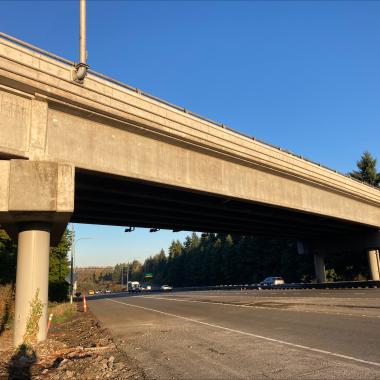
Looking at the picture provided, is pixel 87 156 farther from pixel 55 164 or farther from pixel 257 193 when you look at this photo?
pixel 257 193

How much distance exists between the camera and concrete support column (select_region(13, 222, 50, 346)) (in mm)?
12977

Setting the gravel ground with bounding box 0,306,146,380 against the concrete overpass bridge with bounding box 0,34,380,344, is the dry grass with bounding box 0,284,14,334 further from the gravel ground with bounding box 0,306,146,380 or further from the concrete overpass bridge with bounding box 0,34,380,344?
the gravel ground with bounding box 0,306,146,380

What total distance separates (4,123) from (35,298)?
5.85 meters

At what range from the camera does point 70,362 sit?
9.39 meters

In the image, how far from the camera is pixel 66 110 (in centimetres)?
1575

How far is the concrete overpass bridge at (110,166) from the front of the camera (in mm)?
13523

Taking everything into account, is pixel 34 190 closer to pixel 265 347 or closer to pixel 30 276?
pixel 30 276

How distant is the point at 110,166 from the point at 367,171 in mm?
63437

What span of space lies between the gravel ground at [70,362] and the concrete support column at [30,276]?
86cm

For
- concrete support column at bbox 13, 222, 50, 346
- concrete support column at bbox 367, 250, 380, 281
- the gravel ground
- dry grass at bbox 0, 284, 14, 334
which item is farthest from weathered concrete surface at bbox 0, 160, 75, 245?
concrete support column at bbox 367, 250, 380, 281

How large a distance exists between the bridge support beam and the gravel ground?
1090 mm

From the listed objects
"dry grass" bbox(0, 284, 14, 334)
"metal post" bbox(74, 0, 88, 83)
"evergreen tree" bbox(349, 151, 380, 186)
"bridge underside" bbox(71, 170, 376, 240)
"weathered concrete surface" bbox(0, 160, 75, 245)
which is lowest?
"dry grass" bbox(0, 284, 14, 334)

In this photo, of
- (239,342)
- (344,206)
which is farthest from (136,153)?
(344,206)

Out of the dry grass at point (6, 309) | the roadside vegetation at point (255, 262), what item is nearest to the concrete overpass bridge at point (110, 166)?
the dry grass at point (6, 309)
